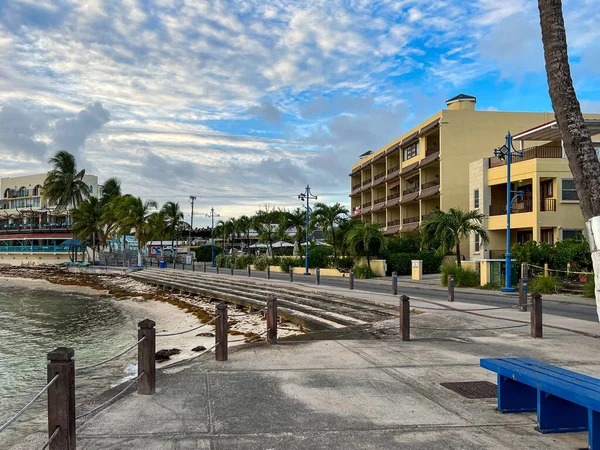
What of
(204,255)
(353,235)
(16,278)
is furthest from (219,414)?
(204,255)

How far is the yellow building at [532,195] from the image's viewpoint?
30.8 m

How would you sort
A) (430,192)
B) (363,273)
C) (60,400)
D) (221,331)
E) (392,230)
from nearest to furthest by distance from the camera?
(60,400) → (221,331) → (363,273) → (430,192) → (392,230)

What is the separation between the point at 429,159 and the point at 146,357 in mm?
41007

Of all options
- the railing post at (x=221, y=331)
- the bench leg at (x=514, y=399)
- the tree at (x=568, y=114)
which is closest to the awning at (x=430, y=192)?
the railing post at (x=221, y=331)

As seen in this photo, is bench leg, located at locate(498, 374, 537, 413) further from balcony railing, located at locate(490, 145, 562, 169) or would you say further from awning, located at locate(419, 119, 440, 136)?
awning, located at locate(419, 119, 440, 136)

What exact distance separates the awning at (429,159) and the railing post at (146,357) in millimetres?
39432

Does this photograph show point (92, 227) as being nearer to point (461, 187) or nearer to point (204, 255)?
point (204, 255)

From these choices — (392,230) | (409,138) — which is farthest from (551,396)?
(392,230)

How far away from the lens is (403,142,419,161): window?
49.6 metres

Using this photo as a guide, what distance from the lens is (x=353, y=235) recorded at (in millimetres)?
36688

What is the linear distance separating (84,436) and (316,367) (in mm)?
3916

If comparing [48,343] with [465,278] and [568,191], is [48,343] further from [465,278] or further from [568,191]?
[568,191]

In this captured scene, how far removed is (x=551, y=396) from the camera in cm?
516

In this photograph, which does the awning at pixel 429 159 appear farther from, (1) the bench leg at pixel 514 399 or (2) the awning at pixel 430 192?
(1) the bench leg at pixel 514 399
